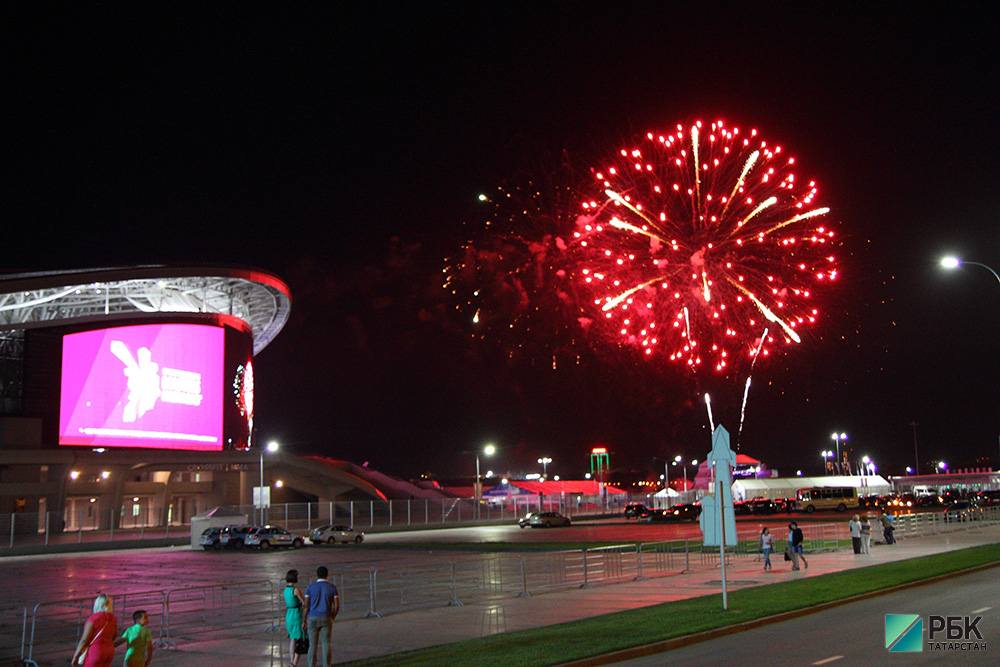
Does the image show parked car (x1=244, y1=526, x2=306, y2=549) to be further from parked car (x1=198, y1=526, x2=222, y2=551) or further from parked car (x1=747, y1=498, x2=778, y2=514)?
parked car (x1=747, y1=498, x2=778, y2=514)

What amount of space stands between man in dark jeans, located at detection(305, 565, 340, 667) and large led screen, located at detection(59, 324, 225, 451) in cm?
5721

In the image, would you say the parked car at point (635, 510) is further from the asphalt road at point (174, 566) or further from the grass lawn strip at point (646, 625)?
the grass lawn strip at point (646, 625)

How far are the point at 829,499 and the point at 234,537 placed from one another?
1714 inches

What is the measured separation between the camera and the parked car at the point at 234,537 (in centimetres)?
4513

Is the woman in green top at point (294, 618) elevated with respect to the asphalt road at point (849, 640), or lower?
elevated

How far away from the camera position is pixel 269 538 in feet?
147

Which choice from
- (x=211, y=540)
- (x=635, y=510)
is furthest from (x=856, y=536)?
(x=635, y=510)

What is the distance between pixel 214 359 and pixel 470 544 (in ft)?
134

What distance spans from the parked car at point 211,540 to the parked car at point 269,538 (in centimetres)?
200

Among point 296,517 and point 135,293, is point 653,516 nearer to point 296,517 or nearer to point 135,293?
point 296,517

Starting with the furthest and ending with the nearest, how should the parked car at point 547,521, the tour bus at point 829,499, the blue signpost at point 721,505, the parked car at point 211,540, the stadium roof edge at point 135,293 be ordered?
the tour bus at point 829,499 → the stadium roof edge at point 135,293 → the parked car at point 547,521 → the parked car at point 211,540 → the blue signpost at point 721,505

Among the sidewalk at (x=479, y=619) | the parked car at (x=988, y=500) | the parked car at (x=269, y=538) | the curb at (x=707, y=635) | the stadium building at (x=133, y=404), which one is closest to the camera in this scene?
the curb at (x=707, y=635)

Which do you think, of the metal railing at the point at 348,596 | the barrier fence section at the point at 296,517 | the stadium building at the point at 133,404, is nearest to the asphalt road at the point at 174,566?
the metal railing at the point at 348,596

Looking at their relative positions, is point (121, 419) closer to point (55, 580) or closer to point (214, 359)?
point (214, 359)
